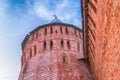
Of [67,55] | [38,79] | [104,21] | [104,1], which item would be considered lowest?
[38,79]

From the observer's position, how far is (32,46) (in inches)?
720

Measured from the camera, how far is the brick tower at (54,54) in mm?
15742

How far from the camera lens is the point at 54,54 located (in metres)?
16.8

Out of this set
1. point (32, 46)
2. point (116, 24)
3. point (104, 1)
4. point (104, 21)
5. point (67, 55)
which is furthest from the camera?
point (32, 46)

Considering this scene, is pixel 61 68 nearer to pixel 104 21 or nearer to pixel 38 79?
pixel 38 79

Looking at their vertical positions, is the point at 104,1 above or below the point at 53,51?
above

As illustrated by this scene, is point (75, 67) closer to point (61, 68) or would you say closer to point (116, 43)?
point (61, 68)

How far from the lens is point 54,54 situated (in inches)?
663

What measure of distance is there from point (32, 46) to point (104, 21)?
10453 millimetres

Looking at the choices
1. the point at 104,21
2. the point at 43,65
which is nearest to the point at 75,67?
the point at 43,65

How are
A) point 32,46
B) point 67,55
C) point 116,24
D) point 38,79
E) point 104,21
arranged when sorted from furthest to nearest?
point 32,46 → point 67,55 → point 38,79 → point 104,21 → point 116,24

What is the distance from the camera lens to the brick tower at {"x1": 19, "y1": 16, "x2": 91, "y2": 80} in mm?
15742

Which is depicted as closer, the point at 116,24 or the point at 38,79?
the point at 116,24

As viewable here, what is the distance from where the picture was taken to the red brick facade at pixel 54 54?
15.7 metres
